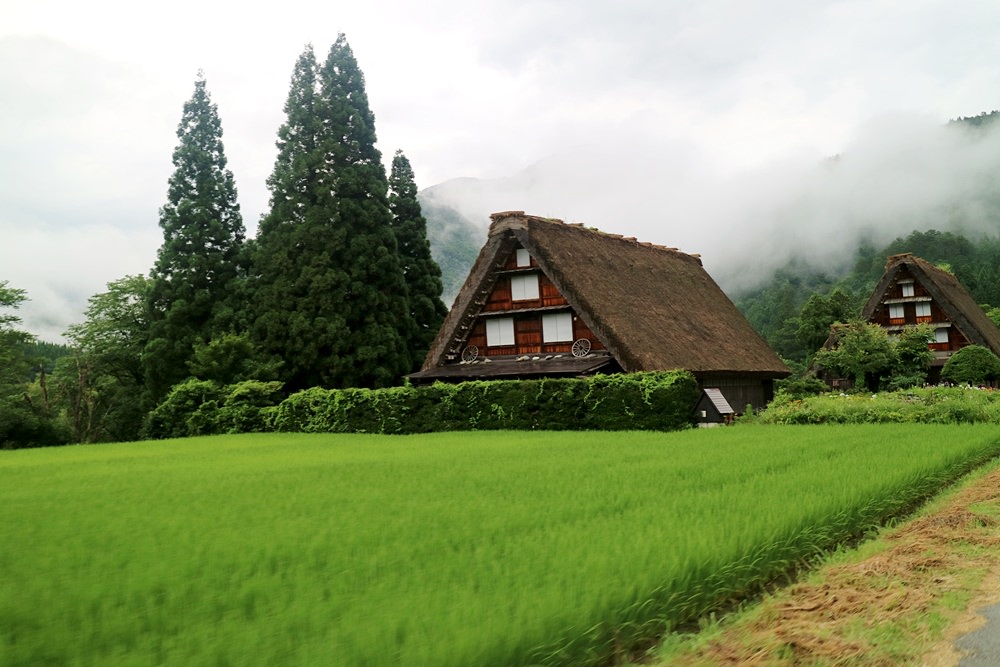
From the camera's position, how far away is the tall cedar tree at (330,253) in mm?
29906

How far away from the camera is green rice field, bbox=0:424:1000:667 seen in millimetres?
3354

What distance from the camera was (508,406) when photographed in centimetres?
2092

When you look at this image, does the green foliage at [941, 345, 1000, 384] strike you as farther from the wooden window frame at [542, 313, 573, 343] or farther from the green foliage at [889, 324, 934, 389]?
the wooden window frame at [542, 313, 573, 343]

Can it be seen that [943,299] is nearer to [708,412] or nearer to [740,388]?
[740,388]

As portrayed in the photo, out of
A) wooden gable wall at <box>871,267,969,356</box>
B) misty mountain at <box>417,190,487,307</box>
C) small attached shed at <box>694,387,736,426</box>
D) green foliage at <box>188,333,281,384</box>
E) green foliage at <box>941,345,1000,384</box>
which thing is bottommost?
small attached shed at <box>694,387,736,426</box>

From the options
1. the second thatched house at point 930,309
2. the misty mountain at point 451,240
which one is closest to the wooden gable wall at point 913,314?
the second thatched house at point 930,309

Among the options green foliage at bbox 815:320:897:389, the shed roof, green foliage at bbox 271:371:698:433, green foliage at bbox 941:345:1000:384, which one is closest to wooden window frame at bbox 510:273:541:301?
green foliage at bbox 271:371:698:433

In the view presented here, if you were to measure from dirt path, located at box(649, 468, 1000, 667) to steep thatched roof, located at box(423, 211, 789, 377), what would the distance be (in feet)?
→ 55.3

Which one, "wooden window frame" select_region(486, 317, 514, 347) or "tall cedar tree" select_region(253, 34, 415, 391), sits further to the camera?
"tall cedar tree" select_region(253, 34, 415, 391)

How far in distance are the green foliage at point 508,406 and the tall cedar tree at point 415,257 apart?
1135cm

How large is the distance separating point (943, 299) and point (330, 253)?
2907 cm

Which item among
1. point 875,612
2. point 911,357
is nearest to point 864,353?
point 911,357

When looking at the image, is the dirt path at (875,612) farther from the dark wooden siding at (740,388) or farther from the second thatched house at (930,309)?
the second thatched house at (930,309)

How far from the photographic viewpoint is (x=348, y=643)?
318cm
